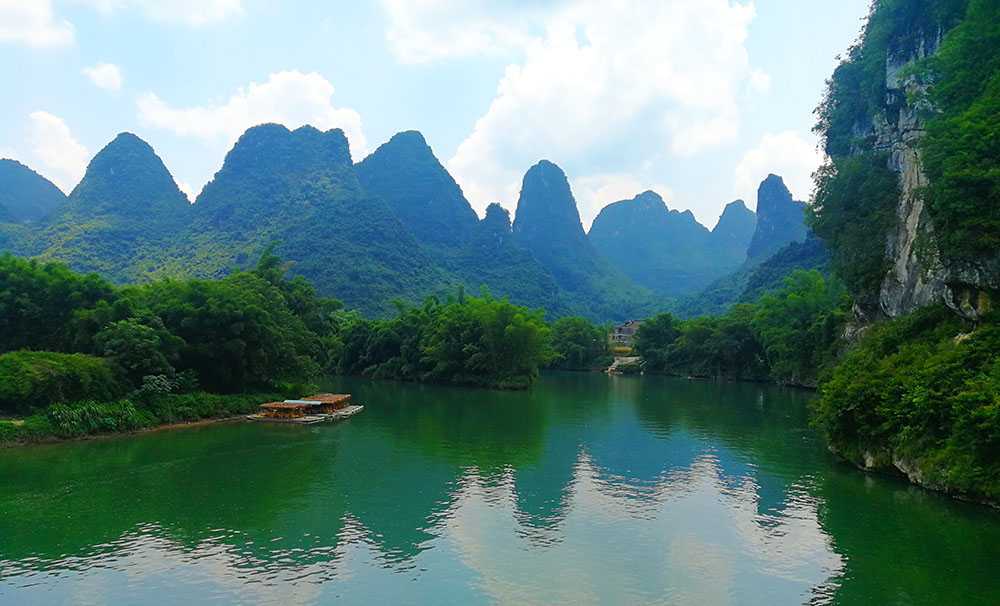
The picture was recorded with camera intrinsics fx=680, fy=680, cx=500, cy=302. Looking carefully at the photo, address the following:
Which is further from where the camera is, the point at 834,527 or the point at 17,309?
the point at 17,309

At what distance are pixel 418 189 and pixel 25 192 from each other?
6705 centimetres

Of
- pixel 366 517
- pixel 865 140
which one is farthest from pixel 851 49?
pixel 366 517

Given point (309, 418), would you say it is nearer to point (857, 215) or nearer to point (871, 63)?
point (857, 215)

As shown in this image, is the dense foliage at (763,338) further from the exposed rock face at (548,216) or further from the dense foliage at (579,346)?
the exposed rock face at (548,216)

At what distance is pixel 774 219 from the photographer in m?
146

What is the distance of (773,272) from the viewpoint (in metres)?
97.3

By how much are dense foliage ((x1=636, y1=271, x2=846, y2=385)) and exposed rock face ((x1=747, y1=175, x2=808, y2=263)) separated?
84810mm

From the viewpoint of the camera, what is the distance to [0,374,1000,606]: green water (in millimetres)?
10531

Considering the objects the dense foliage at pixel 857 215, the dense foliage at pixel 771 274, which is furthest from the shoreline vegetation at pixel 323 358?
the dense foliage at pixel 771 274

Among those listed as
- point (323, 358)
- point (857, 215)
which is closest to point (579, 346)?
point (323, 358)

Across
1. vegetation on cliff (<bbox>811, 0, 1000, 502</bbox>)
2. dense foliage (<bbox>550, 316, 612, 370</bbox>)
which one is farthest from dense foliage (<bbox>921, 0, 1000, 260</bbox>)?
dense foliage (<bbox>550, 316, 612, 370</bbox>)

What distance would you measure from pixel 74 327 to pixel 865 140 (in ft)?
113

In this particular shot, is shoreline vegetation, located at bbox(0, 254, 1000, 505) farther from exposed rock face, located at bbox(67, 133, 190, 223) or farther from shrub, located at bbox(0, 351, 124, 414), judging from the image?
exposed rock face, located at bbox(67, 133, 190, 223)

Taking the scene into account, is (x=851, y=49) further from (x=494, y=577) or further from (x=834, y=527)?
(x=494, y=577)
